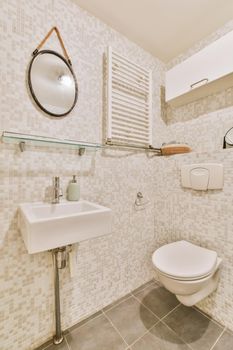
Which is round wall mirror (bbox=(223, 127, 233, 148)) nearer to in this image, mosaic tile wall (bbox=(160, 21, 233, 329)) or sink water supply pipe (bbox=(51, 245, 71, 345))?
mosaic tile wall (bbox=(160, 21, 233, 329))

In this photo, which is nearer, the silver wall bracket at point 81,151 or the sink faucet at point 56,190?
the sink faucet at point 56,190

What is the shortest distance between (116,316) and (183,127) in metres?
1.73

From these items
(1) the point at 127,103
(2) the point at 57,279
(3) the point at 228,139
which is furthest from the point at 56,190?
(3) the point at 228,139

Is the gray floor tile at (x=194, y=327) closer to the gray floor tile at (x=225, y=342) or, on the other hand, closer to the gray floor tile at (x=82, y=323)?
the gray floor tile at (x=225, y=342)

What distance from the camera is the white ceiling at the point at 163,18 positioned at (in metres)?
1.23

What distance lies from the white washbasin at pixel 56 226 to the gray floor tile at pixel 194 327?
2.99 feet

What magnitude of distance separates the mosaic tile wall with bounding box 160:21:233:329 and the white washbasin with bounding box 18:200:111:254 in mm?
839

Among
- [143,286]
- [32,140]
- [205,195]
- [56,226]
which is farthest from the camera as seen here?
[143,286]

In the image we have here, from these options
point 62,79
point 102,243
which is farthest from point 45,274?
point 62,79

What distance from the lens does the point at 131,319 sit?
120 cm

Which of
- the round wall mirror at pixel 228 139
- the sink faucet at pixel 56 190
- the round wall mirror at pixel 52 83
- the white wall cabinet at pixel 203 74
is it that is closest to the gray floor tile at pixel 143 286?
the sink faucet at pixel 56 190

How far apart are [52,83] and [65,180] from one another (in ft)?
2.09

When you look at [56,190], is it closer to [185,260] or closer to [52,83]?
[52,83]

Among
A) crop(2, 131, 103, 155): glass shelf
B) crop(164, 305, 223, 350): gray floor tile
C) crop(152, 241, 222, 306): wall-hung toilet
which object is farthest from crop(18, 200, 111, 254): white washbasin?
crop(164, 305, 223, 350): gray floor tile
